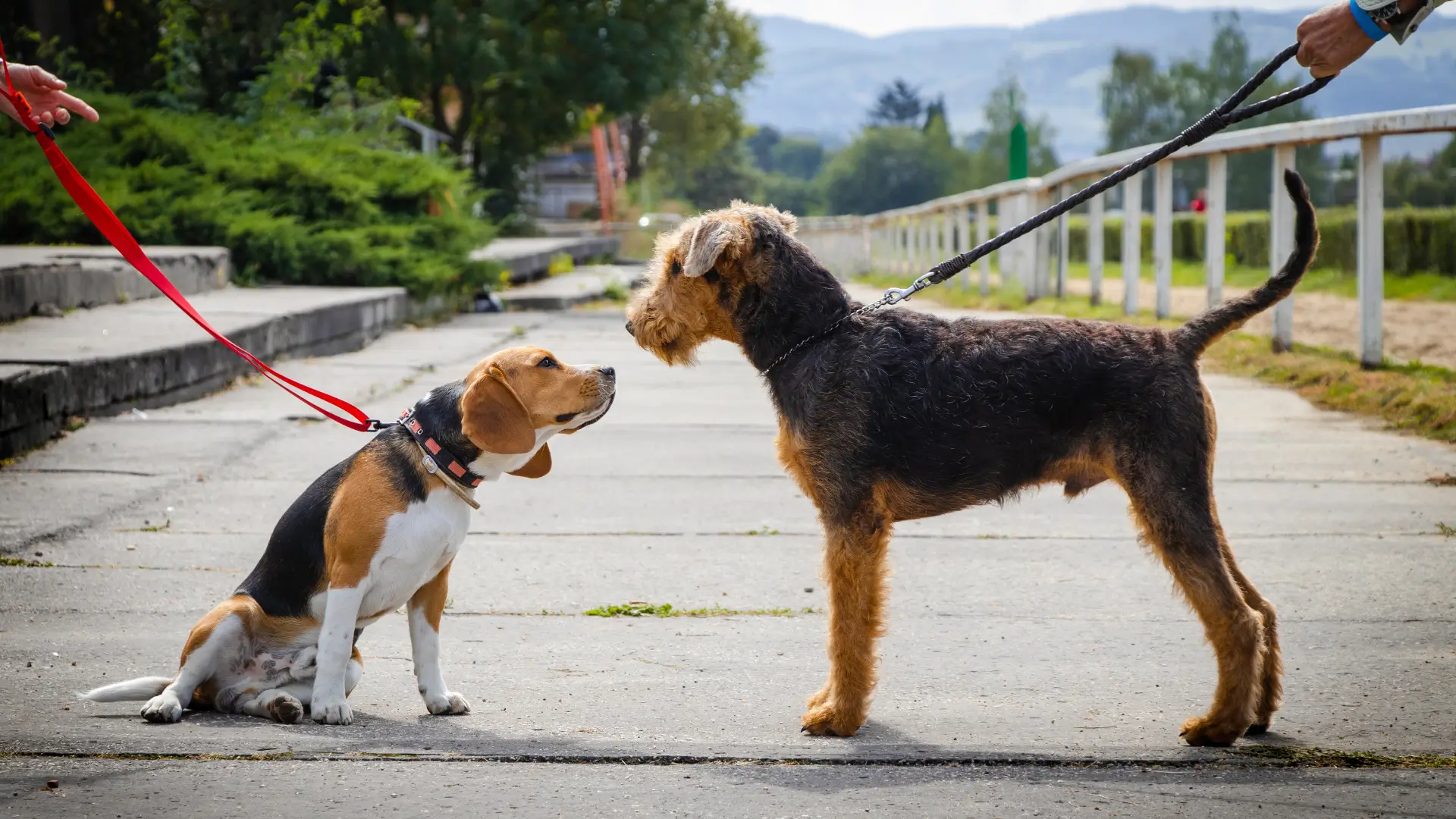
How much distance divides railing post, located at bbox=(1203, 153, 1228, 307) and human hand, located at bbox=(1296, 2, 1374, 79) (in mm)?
8094

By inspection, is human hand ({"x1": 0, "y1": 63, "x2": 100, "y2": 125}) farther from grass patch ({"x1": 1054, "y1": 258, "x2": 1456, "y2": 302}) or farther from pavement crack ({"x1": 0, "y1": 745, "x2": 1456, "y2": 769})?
grass patch ({"x1": 1054, "y1": 258, "x2": 1456, "y2": 302})

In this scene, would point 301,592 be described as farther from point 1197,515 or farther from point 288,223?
point 288,223

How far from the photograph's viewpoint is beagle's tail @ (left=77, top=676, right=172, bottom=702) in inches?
160

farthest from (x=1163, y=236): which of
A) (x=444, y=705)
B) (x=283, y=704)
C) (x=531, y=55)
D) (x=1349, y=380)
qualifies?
(x=531, y=55)

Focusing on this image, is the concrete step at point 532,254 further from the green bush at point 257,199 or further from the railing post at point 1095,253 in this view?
the railing post at point 1095,253

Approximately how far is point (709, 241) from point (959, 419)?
96 cm

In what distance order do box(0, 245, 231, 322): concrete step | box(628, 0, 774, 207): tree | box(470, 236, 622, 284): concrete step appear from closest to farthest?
box(0, 245, 231, 322): concrete step
box(470, 236, 622, 284): concrete step
box(628, 0, 774, 207): tree

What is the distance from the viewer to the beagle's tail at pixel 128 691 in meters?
4.06

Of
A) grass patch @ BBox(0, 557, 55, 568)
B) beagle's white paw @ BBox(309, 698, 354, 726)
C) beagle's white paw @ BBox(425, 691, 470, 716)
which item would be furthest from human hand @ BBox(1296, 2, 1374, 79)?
grass patch @ BBox(0, 557, 55, 568)

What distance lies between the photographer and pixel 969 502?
14.3 feet

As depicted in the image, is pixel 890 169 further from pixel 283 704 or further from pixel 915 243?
pixel 283 704

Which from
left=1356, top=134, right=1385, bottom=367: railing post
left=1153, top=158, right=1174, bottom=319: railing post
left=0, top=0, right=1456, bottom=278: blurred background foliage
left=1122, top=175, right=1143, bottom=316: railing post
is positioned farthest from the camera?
left=0, top=0, right=1456, bottom=278: blurred background foliage

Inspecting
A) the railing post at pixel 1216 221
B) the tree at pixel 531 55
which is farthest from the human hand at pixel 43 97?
the tree at pixel 531 55

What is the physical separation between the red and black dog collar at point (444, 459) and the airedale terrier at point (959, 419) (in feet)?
2.77
